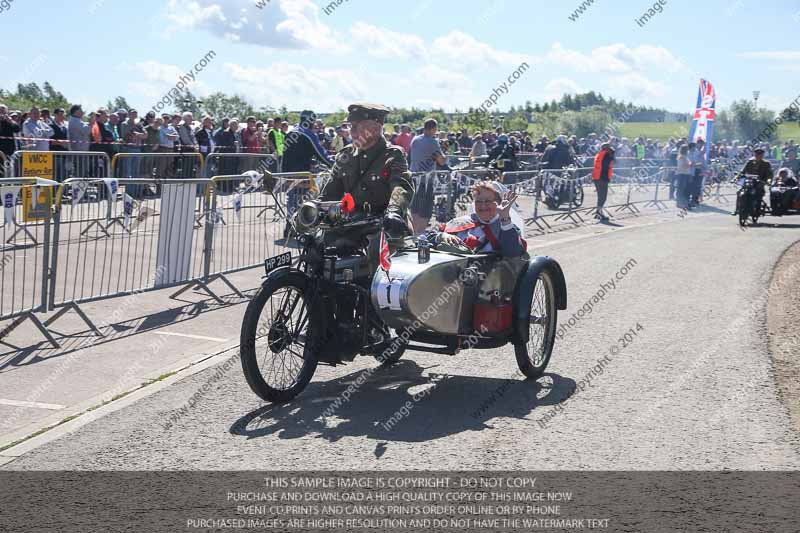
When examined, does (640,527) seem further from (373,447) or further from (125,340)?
(125,340)

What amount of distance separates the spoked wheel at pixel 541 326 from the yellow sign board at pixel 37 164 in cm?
1126

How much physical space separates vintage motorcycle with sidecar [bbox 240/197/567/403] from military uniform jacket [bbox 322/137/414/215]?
457 millimetres

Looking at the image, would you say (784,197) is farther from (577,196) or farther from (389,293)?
(389,293)

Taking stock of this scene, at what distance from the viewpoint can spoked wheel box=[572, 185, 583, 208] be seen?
22.7m

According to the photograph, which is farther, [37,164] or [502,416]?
[37,164]

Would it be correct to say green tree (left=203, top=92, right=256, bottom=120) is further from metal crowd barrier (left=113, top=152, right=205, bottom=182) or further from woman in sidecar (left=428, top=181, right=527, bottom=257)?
woman in sidecar (left=428, top=181, right=527, bottom=257)

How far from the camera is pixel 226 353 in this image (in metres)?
7.76

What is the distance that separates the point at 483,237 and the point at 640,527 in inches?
125

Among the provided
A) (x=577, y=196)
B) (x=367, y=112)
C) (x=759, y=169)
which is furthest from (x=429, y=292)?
(x=759, y=169)

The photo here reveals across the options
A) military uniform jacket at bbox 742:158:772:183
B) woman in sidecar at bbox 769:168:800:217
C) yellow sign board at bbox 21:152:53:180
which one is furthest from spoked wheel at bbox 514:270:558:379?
woman in sidecar at bbox 769:168:800:217

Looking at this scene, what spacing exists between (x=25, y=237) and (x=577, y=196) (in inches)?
642

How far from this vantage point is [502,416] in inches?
239

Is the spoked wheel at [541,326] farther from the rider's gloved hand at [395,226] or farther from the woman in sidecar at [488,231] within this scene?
the rider's gloved hand at [395,226]

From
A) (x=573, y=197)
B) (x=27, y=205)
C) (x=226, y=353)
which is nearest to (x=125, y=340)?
(x=226, y=353)
